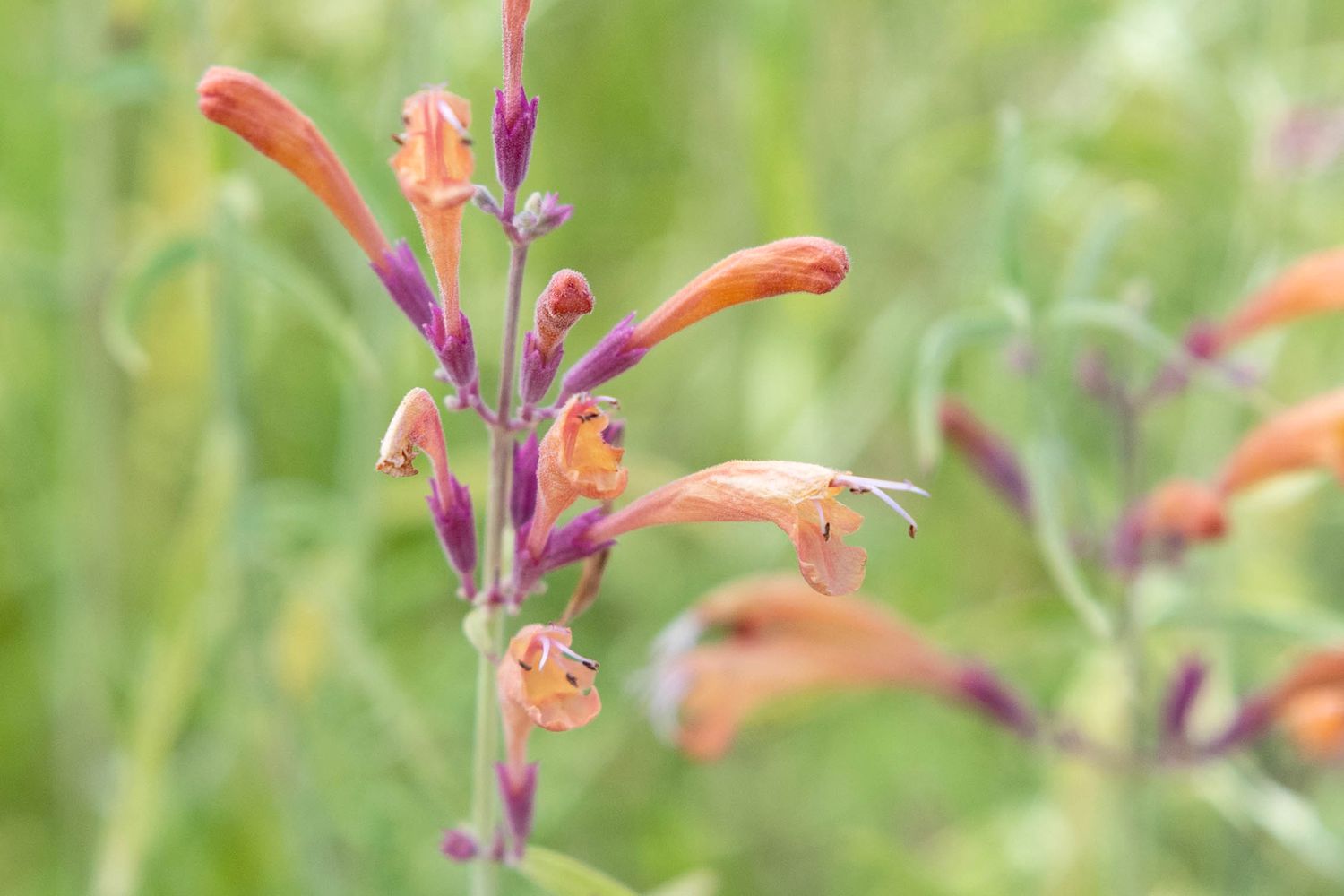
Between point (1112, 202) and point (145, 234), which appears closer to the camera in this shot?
point (1112, 202)

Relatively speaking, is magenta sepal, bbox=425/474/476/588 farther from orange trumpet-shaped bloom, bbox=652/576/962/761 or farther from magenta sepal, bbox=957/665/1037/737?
magenta sepal, bbox=957/665/1037/737

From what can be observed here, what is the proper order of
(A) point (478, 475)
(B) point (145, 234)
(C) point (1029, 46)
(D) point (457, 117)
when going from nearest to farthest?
1. (D) point (457, 117)
2. (A) point (478, 475)
3. (B) point (145, 234)
4. (C) point (1029, 46)

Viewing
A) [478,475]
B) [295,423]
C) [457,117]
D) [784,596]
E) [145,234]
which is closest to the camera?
[457,117]

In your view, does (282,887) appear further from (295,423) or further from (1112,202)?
(1112,202)

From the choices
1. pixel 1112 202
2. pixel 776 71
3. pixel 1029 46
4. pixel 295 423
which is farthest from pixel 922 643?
pixel 1029 46

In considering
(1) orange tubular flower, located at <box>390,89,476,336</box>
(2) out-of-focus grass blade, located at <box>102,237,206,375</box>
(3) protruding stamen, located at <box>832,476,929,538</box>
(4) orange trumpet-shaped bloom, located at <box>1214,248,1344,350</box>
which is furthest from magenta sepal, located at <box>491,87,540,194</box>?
(4) orange trumpet-shaped bloom, located at <box>1214,248,1344,350</box>

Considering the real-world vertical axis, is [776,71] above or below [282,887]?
above

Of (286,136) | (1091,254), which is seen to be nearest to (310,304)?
(286,136)

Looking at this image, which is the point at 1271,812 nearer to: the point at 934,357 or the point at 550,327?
Result: the point at 934,357
